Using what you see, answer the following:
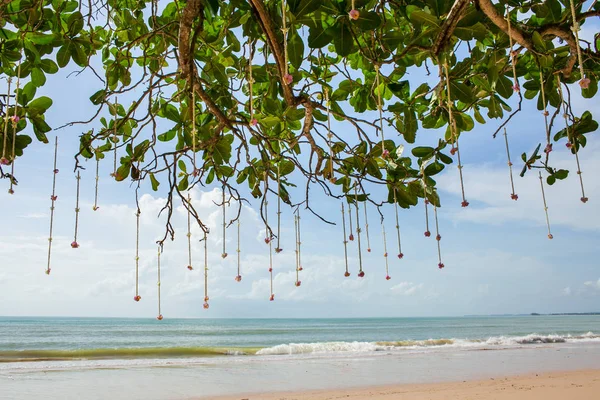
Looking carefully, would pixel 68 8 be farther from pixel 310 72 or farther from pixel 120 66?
pixel 310 72

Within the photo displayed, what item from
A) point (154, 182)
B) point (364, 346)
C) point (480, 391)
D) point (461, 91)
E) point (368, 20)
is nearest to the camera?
point (368, 20)

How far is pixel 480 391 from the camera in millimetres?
5492

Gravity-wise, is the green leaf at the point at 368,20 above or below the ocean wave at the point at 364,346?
above

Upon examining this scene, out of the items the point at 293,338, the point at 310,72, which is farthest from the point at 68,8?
the point at 293,338

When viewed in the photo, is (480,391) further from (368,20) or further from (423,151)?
(368,20)

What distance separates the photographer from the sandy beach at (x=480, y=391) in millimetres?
5168

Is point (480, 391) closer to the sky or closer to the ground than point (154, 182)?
closer to the ground

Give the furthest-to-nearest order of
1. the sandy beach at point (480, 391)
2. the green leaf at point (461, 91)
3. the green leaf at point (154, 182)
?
the sandy beach at point (480, 391) → the green leaf at point (154, 182) → the green leaf at point (461, 91)

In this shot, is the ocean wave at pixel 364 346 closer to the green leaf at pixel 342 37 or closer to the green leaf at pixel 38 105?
the green leaf at pixel 38 105

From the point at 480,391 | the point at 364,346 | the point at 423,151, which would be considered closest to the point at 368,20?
the point at 423,151

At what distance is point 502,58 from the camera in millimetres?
2258

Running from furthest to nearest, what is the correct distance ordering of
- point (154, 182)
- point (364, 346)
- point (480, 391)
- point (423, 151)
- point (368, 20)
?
point (364, 346), point (480, 391), point (154, 182), point (423, 151), point (368, 20)

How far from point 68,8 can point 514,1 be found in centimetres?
201

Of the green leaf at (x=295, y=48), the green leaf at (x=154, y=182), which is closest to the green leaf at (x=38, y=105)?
the green leaf at (x=154, y=182)
